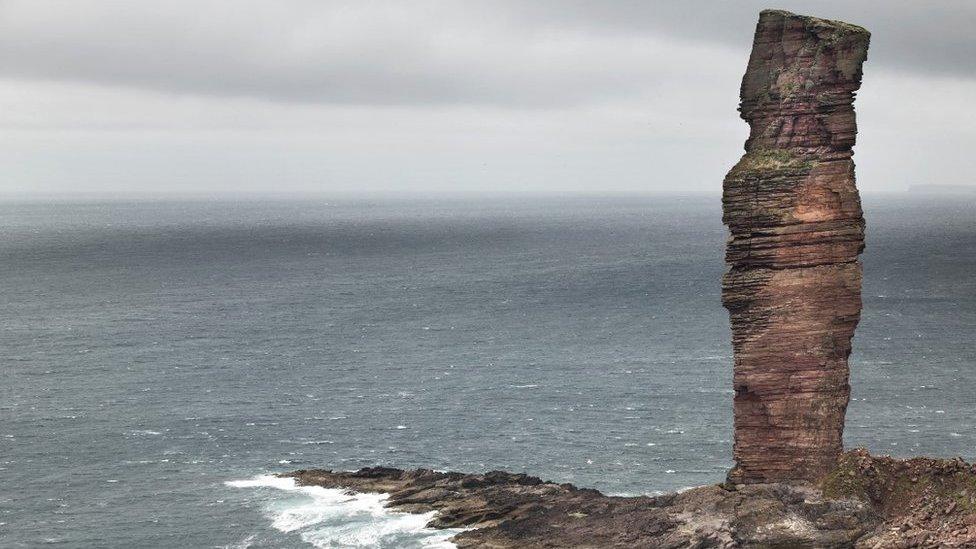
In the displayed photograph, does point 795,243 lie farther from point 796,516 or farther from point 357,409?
point 357,409

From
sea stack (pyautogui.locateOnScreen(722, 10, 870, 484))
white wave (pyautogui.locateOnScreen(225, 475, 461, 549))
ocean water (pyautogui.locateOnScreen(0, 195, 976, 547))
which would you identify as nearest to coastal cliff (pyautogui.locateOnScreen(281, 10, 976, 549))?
sea stack (pyautogui.locateOnScreen(722, 10, 870, 484))

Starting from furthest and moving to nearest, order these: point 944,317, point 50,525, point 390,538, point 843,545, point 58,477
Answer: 1. point 944,317
2. point 58,477
3. point 50,525
4. point 390,538
5. point 843,545

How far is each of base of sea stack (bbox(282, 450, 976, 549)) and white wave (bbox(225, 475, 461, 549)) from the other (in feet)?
13.6

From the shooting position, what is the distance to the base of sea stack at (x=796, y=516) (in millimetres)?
59625

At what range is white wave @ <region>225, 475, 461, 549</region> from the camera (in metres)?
74.4

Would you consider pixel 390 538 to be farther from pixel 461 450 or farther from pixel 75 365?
pixel 75 365

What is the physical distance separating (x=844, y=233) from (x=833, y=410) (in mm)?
9171

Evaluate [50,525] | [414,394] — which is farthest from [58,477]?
[414,394]

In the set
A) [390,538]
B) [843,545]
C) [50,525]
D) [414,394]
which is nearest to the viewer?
[843,545]

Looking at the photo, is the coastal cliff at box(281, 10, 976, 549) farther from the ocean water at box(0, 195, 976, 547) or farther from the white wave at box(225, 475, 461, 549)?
the ocean water at box(0, 195, 976, 547)

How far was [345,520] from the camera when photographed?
7969 cm

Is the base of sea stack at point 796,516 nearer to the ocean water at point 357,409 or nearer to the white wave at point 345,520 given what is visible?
the white wave at point 345,520

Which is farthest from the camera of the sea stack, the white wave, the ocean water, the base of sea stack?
the ocean water

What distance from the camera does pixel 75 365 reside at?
463ft
